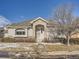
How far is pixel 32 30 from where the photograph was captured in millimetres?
55938

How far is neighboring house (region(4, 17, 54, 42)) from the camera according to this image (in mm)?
55219

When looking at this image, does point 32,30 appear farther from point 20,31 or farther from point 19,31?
point 19,31

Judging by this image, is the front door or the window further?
the window

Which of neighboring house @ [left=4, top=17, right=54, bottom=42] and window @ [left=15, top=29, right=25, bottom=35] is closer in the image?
neighboring house @ [left=4, top=17, right=54, bottom=42]

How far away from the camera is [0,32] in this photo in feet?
197

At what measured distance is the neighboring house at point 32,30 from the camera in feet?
181

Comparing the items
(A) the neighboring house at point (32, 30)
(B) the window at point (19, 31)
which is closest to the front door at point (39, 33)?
(A) the neighboring house at point (32, 30)

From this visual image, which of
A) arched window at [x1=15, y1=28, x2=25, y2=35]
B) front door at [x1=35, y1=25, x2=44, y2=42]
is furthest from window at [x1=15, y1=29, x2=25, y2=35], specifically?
front door at [x1=35, y1=25, x2=44, y2=42]

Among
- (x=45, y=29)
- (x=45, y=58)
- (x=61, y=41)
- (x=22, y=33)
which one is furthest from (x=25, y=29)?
(x=45, y=58)

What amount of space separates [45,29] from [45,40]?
3282mm

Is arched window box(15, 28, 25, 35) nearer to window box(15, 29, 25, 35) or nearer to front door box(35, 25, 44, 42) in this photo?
window box(15, 29, 25, 35)

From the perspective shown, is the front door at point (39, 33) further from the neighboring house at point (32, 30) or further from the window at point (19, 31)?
the window at point (19, 31)

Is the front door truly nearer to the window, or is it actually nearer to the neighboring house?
the neighboring house

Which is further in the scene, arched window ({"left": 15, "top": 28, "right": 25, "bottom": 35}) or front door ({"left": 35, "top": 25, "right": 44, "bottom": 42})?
Answer: arched window ({"left": 15, "top": 28, "right": 25, "bottom": 35})
